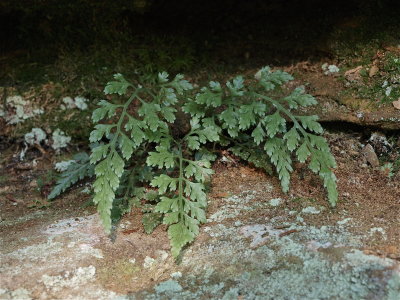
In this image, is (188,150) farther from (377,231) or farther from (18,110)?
(18,110)

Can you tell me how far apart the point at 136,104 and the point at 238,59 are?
3.75ft

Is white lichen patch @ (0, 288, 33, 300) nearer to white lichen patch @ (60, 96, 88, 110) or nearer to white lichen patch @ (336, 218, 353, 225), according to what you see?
white lichen patch @ (336, 218, 353, 225)

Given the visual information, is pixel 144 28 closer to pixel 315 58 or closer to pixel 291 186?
pixel 315 58

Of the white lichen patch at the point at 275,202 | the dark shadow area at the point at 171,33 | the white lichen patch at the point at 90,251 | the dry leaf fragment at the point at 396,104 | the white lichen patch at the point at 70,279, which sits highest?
the dark shadow area at the point at 171,33

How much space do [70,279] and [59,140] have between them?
6.13ft

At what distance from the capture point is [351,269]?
2627mm

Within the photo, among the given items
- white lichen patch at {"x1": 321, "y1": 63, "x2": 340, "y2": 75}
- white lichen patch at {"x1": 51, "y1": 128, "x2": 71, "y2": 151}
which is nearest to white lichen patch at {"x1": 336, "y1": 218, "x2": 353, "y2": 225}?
white lichen patch at {"x1": 321, "y1": 63, "x2": 340, "y2": 75}

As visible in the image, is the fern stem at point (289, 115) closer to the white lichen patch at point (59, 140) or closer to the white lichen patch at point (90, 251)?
the white lichen patch at point (90, 251)

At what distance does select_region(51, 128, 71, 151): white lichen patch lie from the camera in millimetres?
4312

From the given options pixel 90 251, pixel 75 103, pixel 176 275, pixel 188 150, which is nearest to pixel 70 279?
pixel 90 251

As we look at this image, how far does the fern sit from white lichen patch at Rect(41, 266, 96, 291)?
1014 millimetres

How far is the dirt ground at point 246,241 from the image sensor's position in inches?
104

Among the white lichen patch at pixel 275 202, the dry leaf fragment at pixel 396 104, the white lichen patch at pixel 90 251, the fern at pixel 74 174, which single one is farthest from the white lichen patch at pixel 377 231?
the fern at pixel 74 174

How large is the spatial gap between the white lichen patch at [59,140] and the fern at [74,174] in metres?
0.41
